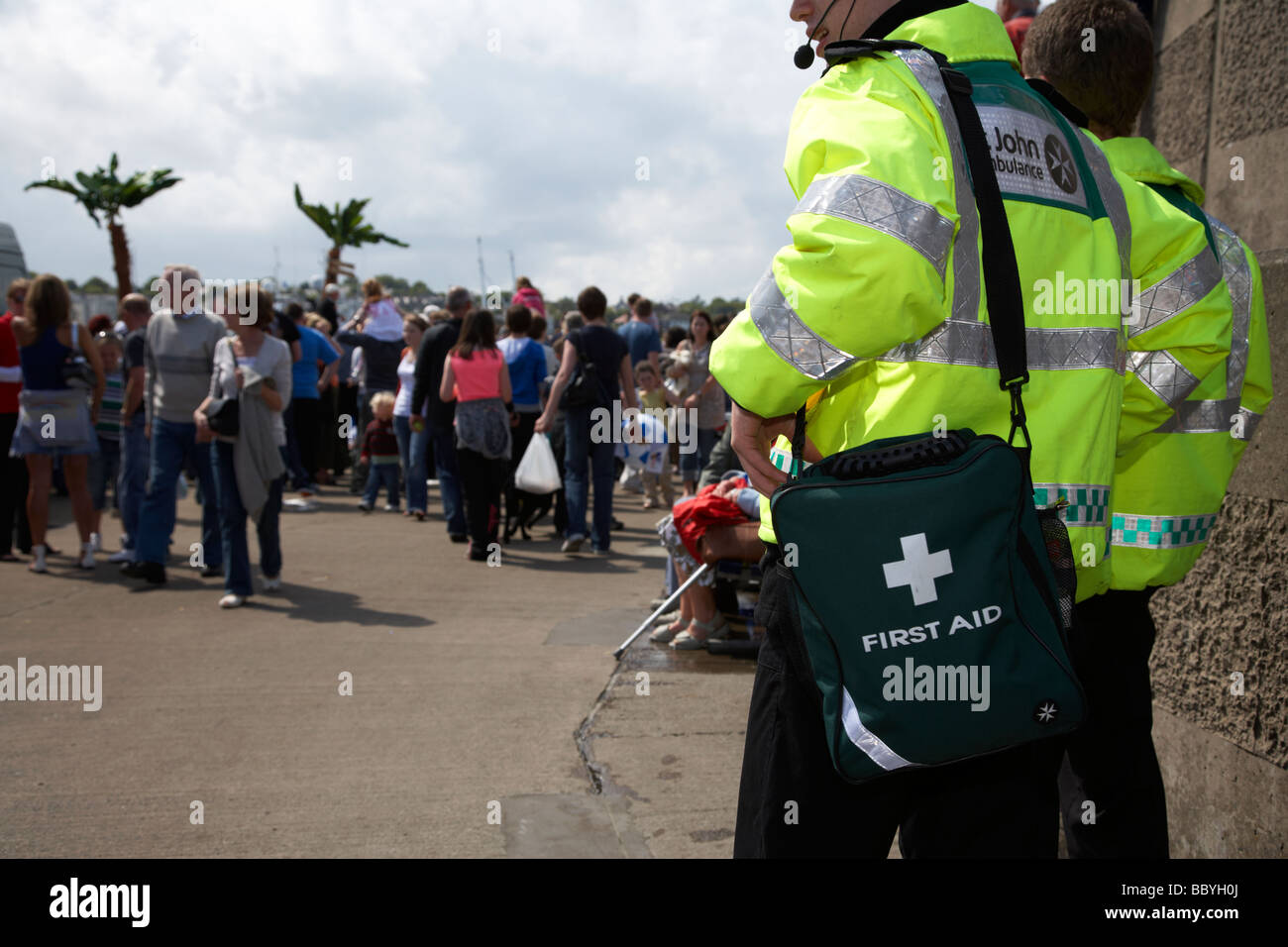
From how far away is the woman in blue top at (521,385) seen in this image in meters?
10.6

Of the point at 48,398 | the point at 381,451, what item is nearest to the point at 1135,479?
the point at 48,398

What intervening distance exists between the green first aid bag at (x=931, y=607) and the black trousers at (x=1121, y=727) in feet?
2.79

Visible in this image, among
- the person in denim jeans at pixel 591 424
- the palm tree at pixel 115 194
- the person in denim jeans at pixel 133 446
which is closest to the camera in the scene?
the person in denim jeans at pixel 133 446

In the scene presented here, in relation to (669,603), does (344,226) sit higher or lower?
higher

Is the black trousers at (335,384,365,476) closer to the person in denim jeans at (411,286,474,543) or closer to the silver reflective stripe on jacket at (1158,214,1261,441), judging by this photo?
the person in denim jeans at (411,286,474,543)

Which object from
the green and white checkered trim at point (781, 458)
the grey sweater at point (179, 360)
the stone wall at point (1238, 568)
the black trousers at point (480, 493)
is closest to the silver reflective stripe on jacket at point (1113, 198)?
the green and white checkered trim at point (781, 458)

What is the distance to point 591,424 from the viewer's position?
30.9 feet

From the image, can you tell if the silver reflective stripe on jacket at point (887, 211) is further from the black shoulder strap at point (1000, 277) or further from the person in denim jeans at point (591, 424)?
the person in denim jeans at point (591, 424)

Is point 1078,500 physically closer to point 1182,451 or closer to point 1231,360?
point 1182,451

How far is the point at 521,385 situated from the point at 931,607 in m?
9.23

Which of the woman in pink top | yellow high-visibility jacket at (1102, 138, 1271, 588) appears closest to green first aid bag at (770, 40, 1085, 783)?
yellow high-visibility jacket at (1102, 138, 1271, 588)

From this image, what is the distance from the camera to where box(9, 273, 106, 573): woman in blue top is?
824cm

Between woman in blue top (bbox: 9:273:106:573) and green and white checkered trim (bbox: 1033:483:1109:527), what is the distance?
7958mm

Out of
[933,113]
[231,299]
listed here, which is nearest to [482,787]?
[933,113]
